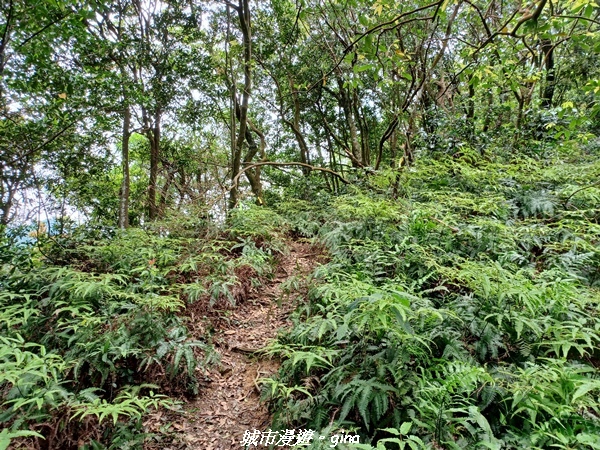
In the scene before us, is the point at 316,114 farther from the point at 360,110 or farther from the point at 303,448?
the point at 303,448

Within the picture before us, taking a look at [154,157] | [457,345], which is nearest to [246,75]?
[154,157]

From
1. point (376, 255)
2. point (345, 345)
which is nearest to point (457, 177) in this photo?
point (376, 255)

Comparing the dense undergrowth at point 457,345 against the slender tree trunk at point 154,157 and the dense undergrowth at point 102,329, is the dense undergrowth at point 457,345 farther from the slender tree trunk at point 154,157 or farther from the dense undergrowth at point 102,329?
the slender tree trunk at point 154,157

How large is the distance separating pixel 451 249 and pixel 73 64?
7932mm

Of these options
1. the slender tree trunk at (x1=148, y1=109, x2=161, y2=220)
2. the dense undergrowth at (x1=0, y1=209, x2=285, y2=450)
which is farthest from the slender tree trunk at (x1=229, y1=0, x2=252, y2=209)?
the slender tree trunk at (x1=148, y1=109, x2=161, y2=220)

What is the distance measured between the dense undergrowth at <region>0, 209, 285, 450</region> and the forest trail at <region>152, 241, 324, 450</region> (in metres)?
0.20

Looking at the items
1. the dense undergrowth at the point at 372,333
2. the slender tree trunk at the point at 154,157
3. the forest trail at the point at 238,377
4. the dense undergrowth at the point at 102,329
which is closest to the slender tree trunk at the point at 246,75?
the dense undergrowth at the point at 102,329

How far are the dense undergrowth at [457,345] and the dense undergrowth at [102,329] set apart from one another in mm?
1253

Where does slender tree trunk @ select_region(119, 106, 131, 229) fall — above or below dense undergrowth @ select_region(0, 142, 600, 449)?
above

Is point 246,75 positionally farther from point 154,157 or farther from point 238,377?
point 238,377

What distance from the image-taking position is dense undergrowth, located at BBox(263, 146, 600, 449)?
2279mm

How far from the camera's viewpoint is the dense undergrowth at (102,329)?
8.63 feet

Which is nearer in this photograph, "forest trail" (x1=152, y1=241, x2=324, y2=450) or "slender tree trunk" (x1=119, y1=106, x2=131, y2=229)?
"forest trail" (x1=152, y1=241, x2=324, y2=450)

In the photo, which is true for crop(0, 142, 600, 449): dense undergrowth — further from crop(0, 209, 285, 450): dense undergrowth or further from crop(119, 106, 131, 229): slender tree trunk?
crop(119, 106, 131, 229): slender tree trunk
